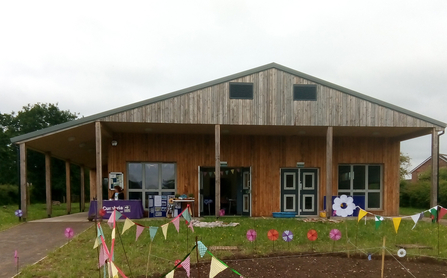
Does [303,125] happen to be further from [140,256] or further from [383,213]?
[140,256]

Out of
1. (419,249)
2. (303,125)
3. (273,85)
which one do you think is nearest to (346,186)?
(303,125)

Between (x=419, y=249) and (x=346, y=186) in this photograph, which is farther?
(x=346, y=186)

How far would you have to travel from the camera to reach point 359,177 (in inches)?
560

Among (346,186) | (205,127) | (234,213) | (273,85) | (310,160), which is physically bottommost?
(234,213)

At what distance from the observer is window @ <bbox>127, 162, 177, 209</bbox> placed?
1335 cm

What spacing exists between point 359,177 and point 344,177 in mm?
611

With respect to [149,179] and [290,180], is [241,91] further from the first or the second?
[149,179]

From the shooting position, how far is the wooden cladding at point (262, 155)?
1337 cm

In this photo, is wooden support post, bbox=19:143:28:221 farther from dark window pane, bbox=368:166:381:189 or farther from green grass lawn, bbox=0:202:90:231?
dark window pane, bbox=368:166:381:189

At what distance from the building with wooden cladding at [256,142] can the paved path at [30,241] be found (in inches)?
55.5

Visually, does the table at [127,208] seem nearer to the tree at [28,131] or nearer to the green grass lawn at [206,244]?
the green grass lawn at [206,244]

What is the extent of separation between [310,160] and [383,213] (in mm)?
3522

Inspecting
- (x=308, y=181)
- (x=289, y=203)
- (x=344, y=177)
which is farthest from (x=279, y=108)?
(x=344, y=177)

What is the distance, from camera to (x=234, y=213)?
14234 millimetres
